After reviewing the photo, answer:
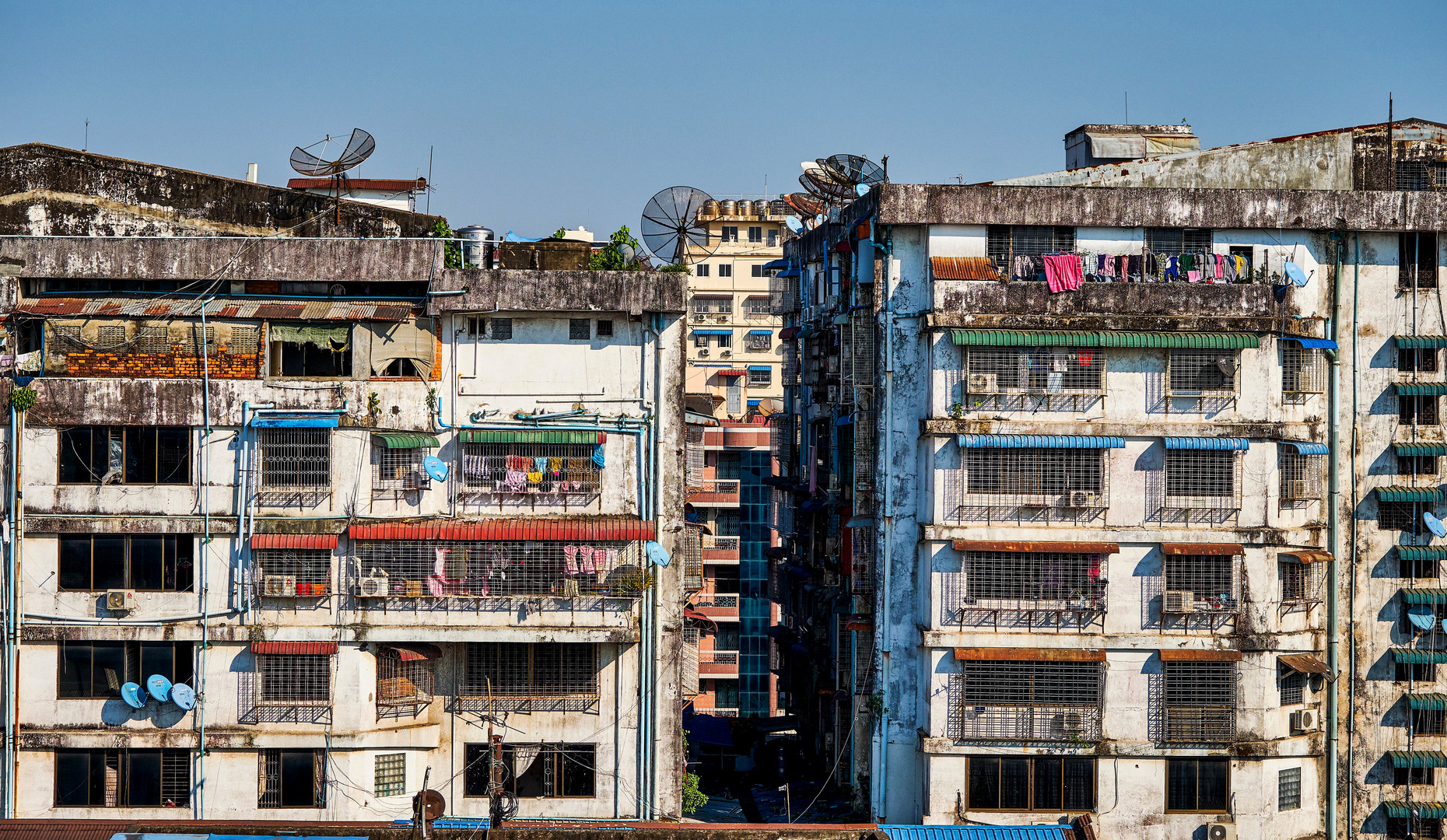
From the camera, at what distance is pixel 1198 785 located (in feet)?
102

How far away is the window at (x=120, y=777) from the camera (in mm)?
30875

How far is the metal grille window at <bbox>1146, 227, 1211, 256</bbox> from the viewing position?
31.8 metres

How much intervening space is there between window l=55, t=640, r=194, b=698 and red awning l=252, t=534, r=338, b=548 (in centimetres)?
254

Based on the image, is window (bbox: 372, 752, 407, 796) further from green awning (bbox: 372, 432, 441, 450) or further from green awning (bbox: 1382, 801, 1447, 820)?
green awning (bbox: 1382, 801, 1447, 820)

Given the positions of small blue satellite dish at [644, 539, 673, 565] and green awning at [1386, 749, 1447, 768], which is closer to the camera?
small blue satellite dish at [644, 539, 673, 565]

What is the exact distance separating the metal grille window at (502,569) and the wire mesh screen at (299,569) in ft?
2.34

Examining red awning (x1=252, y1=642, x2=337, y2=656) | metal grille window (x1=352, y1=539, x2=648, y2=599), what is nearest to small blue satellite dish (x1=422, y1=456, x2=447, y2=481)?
metal grille window (x1=352, y1=539, x2=648, y2=599)

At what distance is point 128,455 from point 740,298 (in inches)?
2059

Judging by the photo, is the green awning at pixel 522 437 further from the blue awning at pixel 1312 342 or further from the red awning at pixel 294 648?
the blue awning at pixel 1312 342

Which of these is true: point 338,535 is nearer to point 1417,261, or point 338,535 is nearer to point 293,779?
point 293,779

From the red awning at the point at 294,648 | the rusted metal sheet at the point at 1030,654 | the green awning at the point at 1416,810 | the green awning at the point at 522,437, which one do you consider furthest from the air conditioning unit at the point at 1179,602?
the red awning at the point at 294,648

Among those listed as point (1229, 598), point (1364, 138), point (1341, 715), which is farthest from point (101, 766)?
point (1364, 138)

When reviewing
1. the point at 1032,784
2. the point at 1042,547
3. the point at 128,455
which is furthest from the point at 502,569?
the point at 1032,784

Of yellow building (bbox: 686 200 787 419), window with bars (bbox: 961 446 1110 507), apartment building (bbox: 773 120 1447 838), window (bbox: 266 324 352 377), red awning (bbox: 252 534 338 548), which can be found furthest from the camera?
yellow building (bbox: 686 200 787 419)
